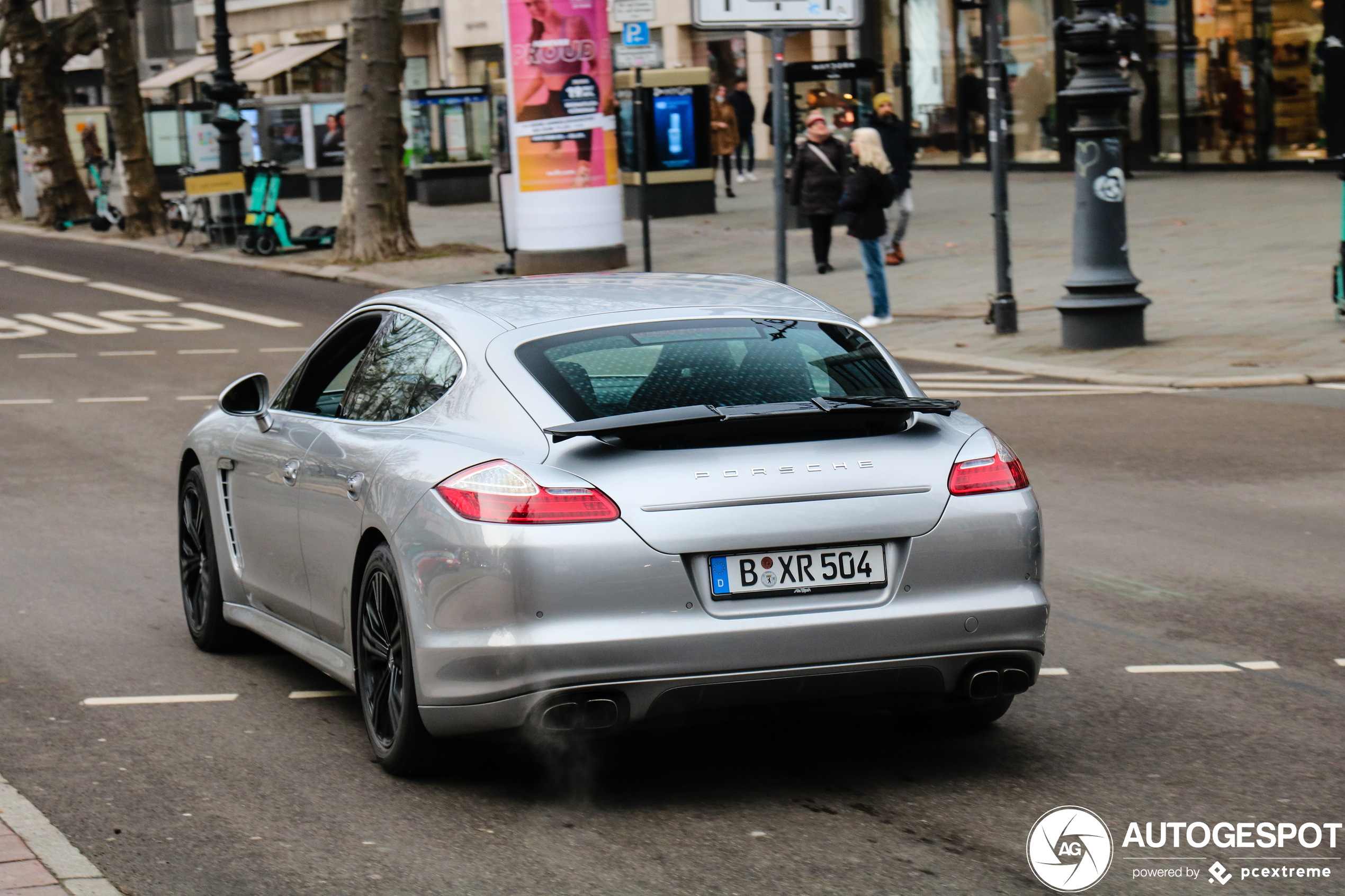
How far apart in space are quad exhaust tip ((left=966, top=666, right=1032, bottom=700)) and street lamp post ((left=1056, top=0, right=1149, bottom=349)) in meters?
10.4

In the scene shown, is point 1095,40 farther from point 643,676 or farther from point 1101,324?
point 643,676

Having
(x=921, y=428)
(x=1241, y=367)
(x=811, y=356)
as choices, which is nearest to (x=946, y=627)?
(x=921, y=428)

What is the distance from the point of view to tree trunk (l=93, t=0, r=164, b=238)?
116 feet

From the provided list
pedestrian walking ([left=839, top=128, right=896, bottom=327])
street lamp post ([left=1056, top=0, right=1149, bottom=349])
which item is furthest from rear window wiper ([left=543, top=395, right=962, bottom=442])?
pedestrian walking ([left=839, top=128, right=896, bottom=327])

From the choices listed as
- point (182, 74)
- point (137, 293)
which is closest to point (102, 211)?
point (137, 293)

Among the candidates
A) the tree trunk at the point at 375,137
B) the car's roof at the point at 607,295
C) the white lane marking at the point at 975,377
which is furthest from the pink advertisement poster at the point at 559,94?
the car's roof at the point at 607,295

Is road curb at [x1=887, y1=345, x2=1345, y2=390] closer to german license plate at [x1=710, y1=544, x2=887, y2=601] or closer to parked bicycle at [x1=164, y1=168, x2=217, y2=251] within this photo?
german license plate at [x1=710, y1=544, x2=887, y2=601]

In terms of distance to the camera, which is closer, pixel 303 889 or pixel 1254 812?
pixel 303 889

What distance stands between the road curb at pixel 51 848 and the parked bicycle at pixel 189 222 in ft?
88.5

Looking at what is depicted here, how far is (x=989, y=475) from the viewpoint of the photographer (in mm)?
5188

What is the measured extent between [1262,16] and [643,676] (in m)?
29.2

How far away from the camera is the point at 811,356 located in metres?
5.57

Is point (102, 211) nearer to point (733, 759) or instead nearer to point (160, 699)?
point (160, 699)

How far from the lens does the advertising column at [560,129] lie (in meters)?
23.6
